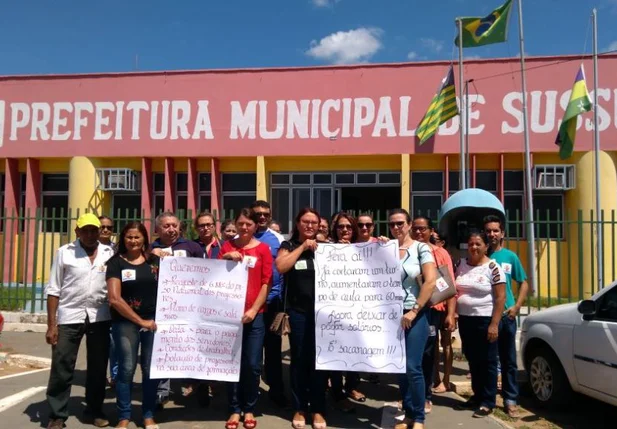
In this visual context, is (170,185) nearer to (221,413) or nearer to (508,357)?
(221,413)

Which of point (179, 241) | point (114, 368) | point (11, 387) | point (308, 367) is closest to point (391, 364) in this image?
point (308, 367)

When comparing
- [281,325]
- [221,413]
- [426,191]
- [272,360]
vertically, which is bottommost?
[221,413]

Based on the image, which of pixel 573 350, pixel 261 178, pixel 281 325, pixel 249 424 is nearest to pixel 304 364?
pixel 281 325

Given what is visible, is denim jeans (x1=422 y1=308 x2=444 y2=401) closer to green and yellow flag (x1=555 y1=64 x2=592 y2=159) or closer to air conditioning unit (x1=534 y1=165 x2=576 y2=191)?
green and yellow flag (x1=555 y1=64 x2=592 y2=159)

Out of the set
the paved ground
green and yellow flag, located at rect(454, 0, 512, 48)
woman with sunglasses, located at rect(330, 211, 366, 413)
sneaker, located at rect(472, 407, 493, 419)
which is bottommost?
the paved ground

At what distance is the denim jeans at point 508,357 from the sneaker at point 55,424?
4038mm

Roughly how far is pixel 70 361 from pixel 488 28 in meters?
11.0

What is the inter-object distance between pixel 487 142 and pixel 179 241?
391 inches

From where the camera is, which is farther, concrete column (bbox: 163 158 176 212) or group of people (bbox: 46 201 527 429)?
concrete column (bbox: 163 158 176 212)

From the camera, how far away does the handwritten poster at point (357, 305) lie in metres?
4.39

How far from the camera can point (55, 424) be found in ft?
14.8

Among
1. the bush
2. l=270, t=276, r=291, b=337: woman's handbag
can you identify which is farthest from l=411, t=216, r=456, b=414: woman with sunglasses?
the bush

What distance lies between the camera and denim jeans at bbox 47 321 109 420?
14.8 ft

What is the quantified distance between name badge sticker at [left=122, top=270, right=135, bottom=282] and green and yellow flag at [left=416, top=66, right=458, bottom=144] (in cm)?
950
